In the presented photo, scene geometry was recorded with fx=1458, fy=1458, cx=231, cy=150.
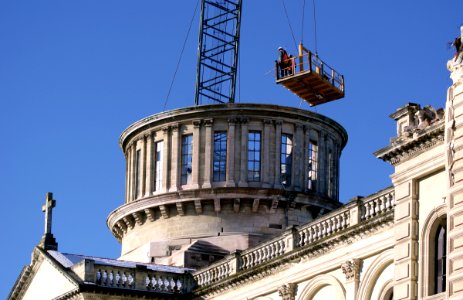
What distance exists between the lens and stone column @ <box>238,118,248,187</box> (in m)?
67.2

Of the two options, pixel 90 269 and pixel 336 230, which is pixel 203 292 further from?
pixel 336 230

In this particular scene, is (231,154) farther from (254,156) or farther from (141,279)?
(141,279)

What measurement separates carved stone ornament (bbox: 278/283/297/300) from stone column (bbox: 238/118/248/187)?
43.4ft

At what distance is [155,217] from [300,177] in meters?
7.09

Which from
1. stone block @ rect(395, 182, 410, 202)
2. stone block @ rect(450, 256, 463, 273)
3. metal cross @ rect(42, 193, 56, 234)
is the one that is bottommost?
stone block @ rect(450, 256, 463, 273)

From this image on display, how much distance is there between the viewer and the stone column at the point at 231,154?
67.1m

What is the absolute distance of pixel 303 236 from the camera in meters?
53.8

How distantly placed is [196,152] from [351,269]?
764 inches

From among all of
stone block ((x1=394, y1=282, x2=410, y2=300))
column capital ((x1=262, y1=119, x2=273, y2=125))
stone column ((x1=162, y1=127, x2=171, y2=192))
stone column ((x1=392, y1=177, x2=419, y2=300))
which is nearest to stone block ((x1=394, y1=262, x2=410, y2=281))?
stone column ((x1=392, y1=177, x2=419, y2=300))

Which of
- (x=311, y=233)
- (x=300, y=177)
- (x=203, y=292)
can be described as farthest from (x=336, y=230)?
(x=300, y=177)

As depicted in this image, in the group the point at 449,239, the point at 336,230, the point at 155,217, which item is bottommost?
the point at 449,239

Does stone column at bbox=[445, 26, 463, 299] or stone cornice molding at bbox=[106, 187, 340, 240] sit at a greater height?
stone cornice molding at bbox=[106, 187, 340, 240]

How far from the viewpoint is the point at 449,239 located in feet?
132

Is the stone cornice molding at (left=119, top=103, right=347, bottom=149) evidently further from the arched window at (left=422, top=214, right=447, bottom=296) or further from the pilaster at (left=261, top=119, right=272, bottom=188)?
the arched window at (left=422, top=214, right=447, bottom=296)
